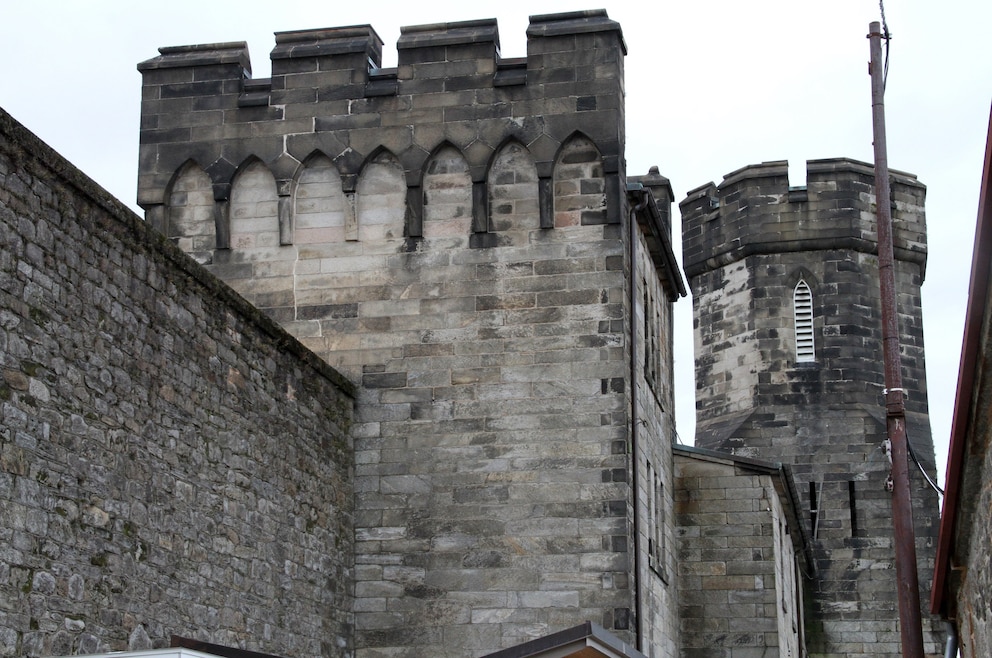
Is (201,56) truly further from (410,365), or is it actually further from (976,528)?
(976,528)

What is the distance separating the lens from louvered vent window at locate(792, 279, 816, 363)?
26016 millimetres

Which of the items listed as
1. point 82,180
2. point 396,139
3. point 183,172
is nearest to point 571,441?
point 396,139

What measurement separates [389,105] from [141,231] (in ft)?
17.9

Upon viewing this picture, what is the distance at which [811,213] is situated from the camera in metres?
26.3

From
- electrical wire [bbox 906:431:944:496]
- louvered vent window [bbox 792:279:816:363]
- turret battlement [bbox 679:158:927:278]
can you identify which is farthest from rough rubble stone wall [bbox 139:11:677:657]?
turret battlement [bbox 679:158:927:278]

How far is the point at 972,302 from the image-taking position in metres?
8.38

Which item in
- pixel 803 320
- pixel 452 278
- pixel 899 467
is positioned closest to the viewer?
pixel 899 467

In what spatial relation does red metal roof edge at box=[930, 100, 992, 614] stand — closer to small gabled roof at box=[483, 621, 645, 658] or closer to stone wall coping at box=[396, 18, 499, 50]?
small gabled roof at box=[483, 621, 645, 658]

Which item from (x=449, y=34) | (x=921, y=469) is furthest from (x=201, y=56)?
(x=921, y=469)

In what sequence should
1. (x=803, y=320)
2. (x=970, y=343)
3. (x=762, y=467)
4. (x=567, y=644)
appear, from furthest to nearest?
1. (x=803, y=320)
2. (x=762, y=467)
3. (x=567, y=644)
4. (x=970, y=343)

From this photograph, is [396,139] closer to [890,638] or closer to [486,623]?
[486,623]

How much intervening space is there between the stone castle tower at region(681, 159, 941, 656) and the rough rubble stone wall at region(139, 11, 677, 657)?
948cm

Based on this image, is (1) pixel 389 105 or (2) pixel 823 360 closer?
(1) pixel 389 105

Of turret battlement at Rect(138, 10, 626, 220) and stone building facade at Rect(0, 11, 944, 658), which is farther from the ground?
turret battlement at Rect(138, 10, 626, 220)
